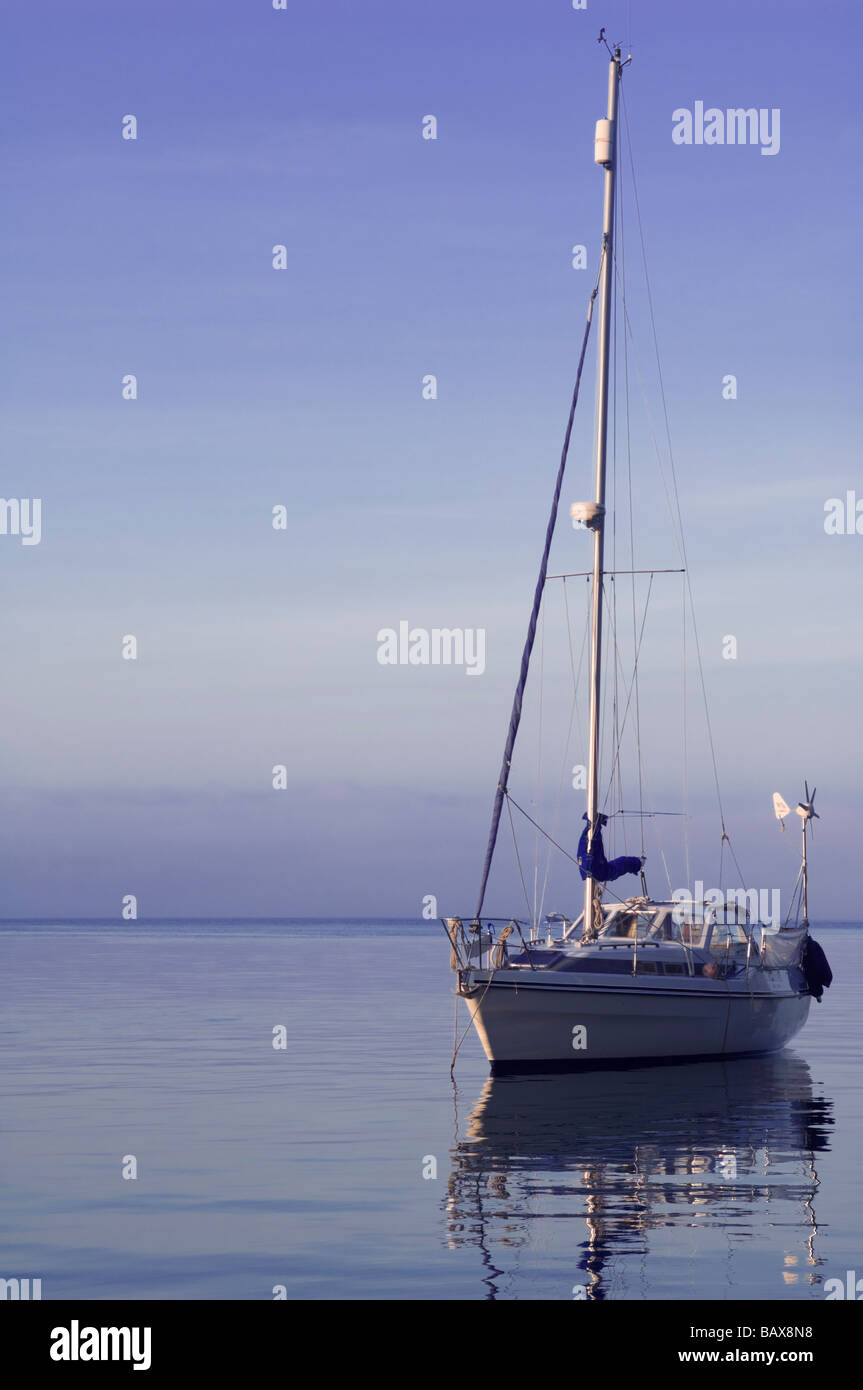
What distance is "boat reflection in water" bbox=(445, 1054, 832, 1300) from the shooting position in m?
17.8

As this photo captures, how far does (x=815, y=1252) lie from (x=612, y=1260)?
2597 mm

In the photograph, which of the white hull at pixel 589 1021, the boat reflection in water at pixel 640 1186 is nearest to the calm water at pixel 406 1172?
the boat reflection in water at pixel 640 1186

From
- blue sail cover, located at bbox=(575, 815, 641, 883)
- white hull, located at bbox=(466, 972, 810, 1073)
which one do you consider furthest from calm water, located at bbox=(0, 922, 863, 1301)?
blue sail cover, located at bbox=(575, 815, 641, 883)

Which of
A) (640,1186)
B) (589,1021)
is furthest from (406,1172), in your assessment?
(589,1021)

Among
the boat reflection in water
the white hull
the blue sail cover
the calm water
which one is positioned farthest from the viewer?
the blue sail cover

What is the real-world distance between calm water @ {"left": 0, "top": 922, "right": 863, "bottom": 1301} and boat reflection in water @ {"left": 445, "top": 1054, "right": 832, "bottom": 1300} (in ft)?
0.20

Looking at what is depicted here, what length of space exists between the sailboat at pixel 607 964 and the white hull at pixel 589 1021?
1.2 inches

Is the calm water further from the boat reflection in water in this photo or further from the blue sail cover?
the blue sail cover

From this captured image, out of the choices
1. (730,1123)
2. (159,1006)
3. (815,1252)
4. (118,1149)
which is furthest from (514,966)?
(159,1006)

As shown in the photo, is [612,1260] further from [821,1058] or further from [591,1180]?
[821,1058]

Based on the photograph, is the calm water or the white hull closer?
the calm water

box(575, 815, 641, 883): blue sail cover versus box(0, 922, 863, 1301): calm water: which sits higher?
box(575, 815, 641, 883): blue sail cover

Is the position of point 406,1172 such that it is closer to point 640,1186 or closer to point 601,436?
point 640,1186

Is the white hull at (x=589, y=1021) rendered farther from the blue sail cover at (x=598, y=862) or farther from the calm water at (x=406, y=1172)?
the blue sail cover at (x=598, y=862)
